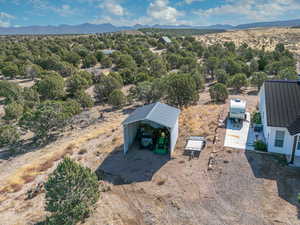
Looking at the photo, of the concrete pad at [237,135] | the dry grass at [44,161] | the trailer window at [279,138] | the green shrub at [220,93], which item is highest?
the green shrub at [220,93]

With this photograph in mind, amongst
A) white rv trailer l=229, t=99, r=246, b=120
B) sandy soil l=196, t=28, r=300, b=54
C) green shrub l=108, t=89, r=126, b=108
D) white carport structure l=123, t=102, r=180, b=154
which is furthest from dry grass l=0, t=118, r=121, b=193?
sandy soil l=196, t=28, r=300, b=54

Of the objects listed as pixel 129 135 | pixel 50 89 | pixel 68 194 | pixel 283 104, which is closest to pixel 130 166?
pixel 129 135

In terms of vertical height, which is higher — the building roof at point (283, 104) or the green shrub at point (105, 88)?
the building roof at point (283, 104)

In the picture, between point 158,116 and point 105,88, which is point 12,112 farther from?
point 158,116

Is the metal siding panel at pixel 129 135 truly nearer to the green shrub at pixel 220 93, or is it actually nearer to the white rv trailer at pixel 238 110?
the white rv trailer at pixel 238 110

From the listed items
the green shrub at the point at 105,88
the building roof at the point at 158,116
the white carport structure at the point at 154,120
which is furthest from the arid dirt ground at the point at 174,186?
the green shrub at the point at 105,88

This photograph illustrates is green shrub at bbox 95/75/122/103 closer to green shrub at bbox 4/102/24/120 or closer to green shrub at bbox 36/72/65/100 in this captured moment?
green shrub at bbox 36/72/65/100
